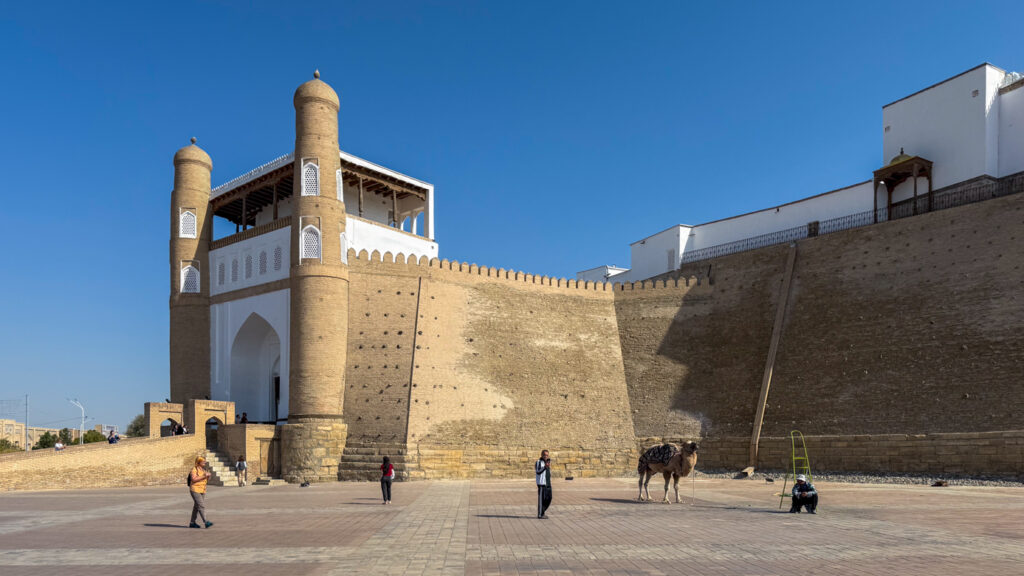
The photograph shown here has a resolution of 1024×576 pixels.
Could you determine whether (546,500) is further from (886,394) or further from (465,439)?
(886,394)

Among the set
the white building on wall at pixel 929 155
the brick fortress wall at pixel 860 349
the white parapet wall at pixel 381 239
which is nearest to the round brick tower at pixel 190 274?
the white parapet wall at pixel 381 239

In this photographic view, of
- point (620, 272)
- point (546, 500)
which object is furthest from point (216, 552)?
point (620, 272)

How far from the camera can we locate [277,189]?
2983 centimetres

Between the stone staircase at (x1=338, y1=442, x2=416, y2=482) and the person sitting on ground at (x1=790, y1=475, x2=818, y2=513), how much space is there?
12.3 metres

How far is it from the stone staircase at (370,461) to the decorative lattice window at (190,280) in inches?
395

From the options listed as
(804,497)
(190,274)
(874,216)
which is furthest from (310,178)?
(874,216)

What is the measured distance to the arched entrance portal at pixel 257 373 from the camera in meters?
27.9

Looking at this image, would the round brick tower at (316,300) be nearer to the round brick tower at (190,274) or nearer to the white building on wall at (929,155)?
the round brick tower at (190,274)

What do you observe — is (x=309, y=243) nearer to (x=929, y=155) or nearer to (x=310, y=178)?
(x=310, y=178)

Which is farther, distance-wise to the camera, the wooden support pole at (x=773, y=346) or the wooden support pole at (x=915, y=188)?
the wooden support pole at (x=915, y=188)

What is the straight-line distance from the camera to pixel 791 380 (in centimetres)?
2397

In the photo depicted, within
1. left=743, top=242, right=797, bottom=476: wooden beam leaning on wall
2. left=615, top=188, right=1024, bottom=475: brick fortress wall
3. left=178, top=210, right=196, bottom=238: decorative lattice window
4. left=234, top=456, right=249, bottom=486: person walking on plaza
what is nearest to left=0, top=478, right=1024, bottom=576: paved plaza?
left=615, top=188, right=1024, bottom=475: brick fortress wall

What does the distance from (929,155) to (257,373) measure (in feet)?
84.0

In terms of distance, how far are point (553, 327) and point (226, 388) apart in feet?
39.9
